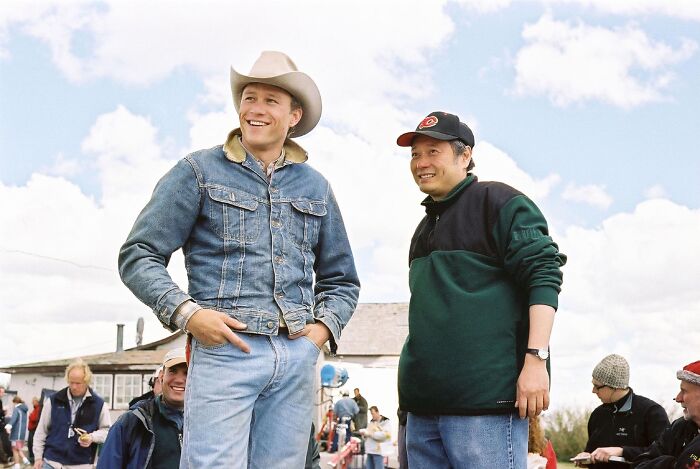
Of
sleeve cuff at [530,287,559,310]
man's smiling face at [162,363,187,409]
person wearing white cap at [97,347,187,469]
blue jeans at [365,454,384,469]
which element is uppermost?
sleeve cuff at [530,287,559,310]

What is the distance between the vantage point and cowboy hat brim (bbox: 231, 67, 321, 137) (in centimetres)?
303

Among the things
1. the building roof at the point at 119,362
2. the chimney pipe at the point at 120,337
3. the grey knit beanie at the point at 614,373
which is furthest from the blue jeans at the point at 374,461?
the chimney pipe at the point at 120,337

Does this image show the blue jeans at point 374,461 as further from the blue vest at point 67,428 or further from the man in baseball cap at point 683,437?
the man in baseball cap at point 683,437

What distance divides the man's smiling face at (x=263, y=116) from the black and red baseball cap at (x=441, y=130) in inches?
25.2

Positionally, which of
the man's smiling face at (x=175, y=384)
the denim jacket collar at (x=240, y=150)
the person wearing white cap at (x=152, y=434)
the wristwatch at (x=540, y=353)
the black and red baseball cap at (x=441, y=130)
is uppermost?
the black and red baseball cap at (x=441, y=130)

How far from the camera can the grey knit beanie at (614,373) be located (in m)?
7.74

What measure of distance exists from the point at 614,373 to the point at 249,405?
5.78m

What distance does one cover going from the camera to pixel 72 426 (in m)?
9.48

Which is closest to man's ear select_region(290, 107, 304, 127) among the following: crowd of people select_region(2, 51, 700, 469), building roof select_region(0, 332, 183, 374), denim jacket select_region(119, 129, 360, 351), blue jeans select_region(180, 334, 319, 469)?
crowd of people select_region(2, 51, 700, 469)

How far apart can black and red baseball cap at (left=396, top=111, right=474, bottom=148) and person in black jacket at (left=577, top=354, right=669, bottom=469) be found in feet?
15.3

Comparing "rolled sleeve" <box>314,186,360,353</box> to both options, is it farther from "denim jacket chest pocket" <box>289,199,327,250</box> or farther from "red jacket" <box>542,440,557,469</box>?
"red jacket" <box>542,440,557,469</box>

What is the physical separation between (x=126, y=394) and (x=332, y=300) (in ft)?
108

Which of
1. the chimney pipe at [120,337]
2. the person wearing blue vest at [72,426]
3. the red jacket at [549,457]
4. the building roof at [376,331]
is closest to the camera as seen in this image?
the red jacket at [549,457]

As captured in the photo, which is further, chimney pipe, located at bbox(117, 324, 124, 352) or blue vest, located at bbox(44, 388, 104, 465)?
chimney pipe, located at bbox(117, 324, 124, 352)
